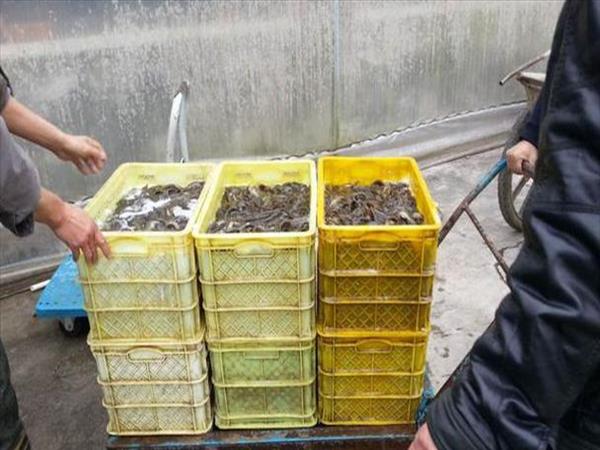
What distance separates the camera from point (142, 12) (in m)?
3.95

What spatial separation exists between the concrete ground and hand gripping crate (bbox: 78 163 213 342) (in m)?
1.05

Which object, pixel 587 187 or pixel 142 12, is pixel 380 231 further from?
pixel 142 12

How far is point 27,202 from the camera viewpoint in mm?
1747

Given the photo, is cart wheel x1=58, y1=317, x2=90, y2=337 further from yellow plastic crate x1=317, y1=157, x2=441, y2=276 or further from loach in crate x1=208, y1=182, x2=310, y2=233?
yellow plastic crate x1=317, y1=157, x2=441, y2=276

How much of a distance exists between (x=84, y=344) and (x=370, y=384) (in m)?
1.99

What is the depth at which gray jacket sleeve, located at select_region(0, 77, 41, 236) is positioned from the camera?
1.65 meters

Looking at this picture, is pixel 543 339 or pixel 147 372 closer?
pixel 543 339

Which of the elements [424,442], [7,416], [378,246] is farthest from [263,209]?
[424,442]

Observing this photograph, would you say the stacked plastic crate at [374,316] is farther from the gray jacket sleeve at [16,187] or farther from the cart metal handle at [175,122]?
the gray jacket sleeve at [16,187]

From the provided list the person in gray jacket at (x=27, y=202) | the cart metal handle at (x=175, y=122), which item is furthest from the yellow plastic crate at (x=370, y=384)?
the cart metal handle at (x=175, y=122)

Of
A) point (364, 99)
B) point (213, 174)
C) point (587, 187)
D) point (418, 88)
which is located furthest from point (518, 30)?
point (587, 187)

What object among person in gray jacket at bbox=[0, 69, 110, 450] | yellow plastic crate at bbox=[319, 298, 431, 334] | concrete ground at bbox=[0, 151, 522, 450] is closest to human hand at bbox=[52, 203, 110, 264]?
person in gray jacket at bbox=[0, 69, 110, 450]

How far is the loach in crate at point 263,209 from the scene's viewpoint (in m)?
2.18

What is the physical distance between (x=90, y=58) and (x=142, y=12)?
47cm
